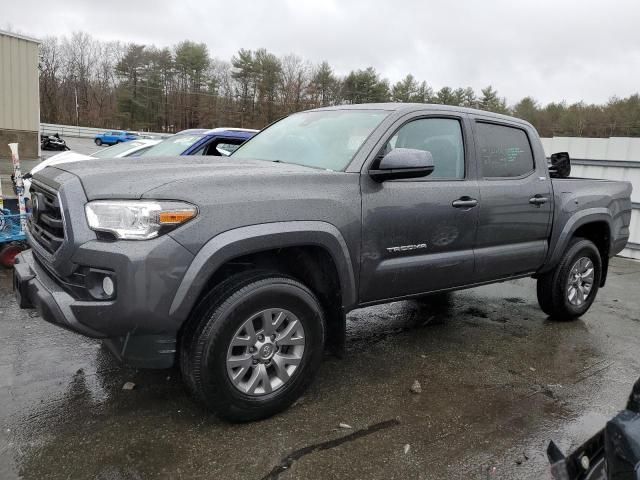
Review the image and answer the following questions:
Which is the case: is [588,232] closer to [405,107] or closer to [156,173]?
[405,107]

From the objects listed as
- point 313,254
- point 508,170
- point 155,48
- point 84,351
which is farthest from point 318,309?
point 155,48

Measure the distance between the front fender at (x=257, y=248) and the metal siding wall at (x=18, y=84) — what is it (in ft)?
62.3

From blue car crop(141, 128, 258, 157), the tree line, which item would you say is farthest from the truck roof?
the tree line

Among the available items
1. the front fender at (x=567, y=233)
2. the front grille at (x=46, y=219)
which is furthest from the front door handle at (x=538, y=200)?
the front grille at (x=46, y=219)

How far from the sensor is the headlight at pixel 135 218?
2508mm

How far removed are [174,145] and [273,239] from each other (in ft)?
16.7

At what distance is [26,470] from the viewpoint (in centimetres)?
246

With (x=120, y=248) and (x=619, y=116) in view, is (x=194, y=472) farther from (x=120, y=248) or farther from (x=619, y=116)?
(x=619, y=116)

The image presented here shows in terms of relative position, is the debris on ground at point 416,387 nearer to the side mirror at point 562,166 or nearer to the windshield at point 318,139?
the windshield at point 318,139

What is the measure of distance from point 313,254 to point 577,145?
8961 millimetres

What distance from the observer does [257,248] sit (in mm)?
2779

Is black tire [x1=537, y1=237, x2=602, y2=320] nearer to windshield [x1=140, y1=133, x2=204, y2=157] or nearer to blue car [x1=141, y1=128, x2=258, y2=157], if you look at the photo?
blue car [x1=141, y1=128, x2=258, y2=157]

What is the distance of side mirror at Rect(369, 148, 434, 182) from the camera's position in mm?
3189

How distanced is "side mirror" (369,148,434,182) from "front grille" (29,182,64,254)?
1846mm
